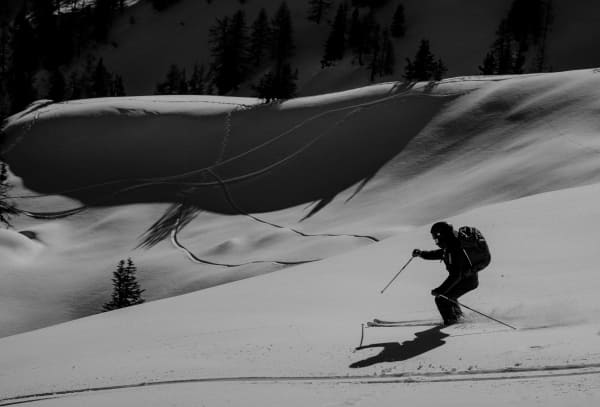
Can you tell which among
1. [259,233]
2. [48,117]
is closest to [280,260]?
[259,233]

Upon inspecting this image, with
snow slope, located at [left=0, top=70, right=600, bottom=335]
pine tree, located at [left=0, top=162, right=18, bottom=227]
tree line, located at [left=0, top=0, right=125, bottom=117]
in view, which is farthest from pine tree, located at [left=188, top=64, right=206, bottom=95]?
pine tree, located at [left=0, top=162, right=18, bottom=227]

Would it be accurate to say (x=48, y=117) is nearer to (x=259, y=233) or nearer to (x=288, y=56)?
(x=259, y=233)

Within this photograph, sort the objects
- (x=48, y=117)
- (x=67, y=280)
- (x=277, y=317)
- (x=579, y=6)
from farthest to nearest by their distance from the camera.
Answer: (x=579, y=6), (x=48, y=117), (x=67, y=280), (x=277, y=317)

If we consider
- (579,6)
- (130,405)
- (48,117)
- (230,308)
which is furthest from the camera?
(579,6)

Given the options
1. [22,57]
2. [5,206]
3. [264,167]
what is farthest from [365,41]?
[5,206]

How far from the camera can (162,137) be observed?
40.9m

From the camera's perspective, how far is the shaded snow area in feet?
24.5

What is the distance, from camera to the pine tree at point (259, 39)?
8212 cm

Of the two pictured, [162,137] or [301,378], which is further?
[162,137]

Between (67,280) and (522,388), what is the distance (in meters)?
25.4

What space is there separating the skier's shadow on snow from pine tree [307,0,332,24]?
86.9 metres

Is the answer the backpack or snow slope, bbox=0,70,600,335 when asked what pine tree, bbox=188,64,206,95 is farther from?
the backpack

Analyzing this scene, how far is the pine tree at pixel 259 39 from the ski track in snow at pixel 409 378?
250 feet

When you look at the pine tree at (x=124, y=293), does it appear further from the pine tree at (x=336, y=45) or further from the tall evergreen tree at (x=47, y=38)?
the tall evergreen tree at (x=47, y=38)
